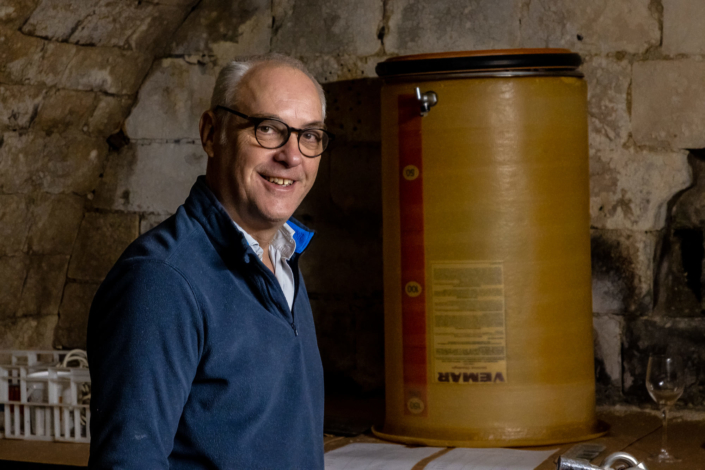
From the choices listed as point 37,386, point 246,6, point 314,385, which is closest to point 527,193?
point 314,385

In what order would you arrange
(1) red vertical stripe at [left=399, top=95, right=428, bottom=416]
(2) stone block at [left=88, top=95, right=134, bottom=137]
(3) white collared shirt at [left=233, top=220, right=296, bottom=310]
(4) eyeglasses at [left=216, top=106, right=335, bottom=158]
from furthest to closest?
(2) stone block at [left=88, top=95, right=134, bottom=137]
(1) red vertical stripe at [left=399, top=95, right=428, bottom=416]
(3) white collared shirt at [left=233, top=220, right=296, bottom=310]
(4) eyeglasses at [left=216, top=106, right=335, bottom=158]

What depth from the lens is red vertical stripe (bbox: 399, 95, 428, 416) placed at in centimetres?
211

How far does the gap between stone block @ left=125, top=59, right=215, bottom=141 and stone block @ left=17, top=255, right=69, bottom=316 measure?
0.49 metres

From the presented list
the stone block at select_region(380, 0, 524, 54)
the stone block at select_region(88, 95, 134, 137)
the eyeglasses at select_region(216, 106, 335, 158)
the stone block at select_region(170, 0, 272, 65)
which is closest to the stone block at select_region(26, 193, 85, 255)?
the stone block at select_region(88, 95, 134, 137)

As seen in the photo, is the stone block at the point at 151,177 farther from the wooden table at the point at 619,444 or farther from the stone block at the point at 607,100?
the stone block at the point at 607,100

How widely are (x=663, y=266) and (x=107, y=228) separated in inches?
69.2

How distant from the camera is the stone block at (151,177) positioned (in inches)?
111

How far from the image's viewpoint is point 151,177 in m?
2.87

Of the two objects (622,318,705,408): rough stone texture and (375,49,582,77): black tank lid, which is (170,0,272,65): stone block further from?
(622,318,705,408): rough stone texture

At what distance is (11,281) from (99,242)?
0.34 metres

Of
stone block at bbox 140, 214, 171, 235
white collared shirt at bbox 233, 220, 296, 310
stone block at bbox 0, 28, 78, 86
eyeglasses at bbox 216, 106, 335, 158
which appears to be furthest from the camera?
stone block at bbox 140, 214, 171, 235

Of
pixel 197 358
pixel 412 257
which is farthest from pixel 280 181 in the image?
pixel 412 257

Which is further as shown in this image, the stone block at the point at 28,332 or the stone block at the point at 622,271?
the stone block at the point at 28,332

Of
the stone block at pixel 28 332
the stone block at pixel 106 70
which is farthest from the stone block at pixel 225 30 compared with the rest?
the stone block at pixel 28 332
